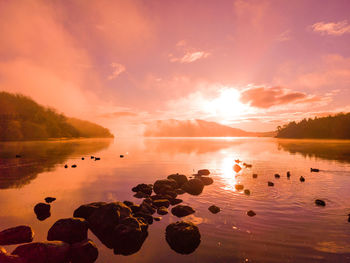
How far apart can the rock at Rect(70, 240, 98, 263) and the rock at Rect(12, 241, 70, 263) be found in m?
0.39

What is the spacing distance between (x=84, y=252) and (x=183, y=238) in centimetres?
513

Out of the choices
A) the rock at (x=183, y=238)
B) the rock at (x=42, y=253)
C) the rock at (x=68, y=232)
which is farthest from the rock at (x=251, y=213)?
the rock at (x=42, y=253)

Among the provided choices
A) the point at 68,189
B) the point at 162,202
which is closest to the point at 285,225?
the point at 162,202

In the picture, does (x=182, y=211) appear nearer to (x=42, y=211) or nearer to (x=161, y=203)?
(x=161, y=203)

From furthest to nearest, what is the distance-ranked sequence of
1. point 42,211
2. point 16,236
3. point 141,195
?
point 141,195 < point 42,211 < point 16,236

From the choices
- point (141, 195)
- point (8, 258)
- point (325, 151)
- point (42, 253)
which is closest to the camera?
point (8, 258)

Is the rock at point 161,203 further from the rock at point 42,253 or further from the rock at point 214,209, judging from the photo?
the rock at point 42,253

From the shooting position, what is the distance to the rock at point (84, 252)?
9805 millimetres

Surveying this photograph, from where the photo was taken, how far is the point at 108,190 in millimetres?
22578

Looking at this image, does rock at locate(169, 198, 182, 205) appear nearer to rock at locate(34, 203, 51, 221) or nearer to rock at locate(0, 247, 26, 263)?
rock at locate(34, 203, 51, 221)

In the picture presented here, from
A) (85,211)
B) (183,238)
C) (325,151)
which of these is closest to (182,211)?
(183,238)

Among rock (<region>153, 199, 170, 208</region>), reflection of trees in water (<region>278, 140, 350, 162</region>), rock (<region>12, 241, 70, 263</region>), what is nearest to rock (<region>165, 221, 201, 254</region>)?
rock (<region>153, 199, 170, 208</region>)

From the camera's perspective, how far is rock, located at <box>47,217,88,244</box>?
11242 millimetres

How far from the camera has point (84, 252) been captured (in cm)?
999
